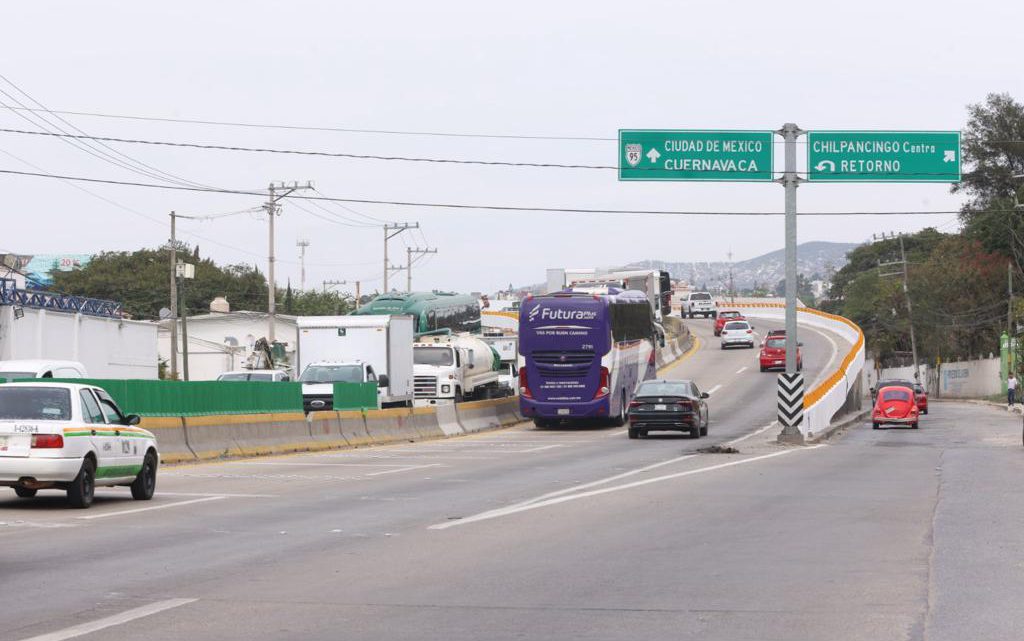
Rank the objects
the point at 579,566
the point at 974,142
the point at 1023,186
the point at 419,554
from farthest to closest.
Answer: the point at 974,142 < the point at 1023,186 < the point at 419,554 < the point at 579,566

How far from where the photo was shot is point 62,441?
54.9ft

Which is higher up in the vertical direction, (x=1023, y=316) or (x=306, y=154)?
(x=306, y=154)

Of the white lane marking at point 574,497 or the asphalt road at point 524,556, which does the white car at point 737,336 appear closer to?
the white lane marking at point 574,497

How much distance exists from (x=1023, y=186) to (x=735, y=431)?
55317 mm

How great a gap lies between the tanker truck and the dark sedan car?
36.9 ft

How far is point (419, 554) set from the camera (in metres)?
12.9

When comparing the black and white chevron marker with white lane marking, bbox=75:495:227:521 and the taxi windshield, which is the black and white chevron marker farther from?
the taxi windshield

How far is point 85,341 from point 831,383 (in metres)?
27.1

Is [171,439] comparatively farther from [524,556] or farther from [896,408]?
[896,408]

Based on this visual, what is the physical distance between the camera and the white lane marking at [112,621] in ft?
28.2

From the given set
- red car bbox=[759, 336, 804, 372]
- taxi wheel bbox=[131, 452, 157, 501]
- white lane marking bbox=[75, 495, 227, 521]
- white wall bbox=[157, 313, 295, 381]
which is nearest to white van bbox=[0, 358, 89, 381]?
taxi wheel bbox=[131, 452, 157, 501]

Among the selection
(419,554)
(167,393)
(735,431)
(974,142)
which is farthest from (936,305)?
(419,554)

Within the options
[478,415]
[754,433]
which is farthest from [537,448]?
[478,415]

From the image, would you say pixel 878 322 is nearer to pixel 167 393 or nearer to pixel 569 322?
pixel 569 322
